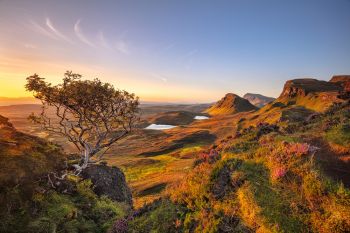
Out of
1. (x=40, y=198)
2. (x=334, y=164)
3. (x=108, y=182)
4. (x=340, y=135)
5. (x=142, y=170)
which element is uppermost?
(x=340, y=135)

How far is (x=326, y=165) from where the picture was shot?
12008 mm

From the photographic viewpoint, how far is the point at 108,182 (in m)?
22.4

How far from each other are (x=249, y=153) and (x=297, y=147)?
3317 millimetres

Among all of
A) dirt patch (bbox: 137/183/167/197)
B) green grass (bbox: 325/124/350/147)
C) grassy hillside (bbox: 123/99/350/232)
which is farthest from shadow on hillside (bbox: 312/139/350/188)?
dirt patch (bbox: 137/183/167/197)

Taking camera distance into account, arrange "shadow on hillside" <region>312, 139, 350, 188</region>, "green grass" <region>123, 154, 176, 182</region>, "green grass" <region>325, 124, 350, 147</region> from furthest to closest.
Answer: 1. "green grass" <region>123, 154, 176, 182</region>
2. "green grass" <region>325, 124, 350, 147</region>
3. "shadow on hillside" <region>312, 139, 350, 188</region>

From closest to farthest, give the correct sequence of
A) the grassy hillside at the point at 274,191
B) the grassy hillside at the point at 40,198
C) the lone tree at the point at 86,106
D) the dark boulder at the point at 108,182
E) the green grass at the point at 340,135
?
the grassy hillside at the point at 274,191 → the grassy hillside at the point at 40,198 → the green grass at the point at 340,135 → the dark boulder at the point at 108,182 → the lone tree at the point at 86,106

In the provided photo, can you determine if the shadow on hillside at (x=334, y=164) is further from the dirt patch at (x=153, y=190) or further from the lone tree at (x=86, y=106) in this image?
the dirt patch at (x=153, y=190)

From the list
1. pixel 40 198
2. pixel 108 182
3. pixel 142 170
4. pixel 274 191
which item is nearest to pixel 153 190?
pixel 108 182

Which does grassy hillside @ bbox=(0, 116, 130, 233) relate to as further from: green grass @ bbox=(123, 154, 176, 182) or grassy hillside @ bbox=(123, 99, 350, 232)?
green grass @ bbox=(123, 154, 176, 182)

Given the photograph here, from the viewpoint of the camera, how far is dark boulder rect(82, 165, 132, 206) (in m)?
21.5

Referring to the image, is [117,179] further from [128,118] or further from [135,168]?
[135,168]

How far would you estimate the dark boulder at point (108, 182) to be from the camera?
70.4 ft

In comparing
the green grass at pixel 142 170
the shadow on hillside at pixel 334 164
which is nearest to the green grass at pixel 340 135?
the shadow on hillside at pixel 334 164

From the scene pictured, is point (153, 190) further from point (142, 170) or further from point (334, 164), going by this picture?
point (334, 164)
